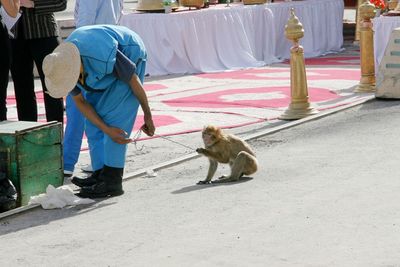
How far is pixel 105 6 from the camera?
10.1m

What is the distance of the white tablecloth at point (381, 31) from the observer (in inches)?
573

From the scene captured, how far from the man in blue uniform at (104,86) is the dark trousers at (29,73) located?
4.36ft

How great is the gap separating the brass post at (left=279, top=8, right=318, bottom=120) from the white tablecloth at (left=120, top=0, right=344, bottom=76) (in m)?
4.86

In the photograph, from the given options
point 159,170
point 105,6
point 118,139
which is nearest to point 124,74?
point 118,139

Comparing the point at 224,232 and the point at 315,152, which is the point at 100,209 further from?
the point at 315,152

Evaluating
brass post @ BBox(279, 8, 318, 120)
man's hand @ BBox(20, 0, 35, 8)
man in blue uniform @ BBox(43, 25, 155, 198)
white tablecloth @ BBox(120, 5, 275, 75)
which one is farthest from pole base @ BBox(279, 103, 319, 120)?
white tablecloth @ BBox(120, 5, 275, 75)

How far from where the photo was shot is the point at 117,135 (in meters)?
7.99

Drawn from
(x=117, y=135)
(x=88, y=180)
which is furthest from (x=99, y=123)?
(x=88, y=180)

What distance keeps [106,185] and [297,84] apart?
4445 mm

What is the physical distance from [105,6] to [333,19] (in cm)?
1072

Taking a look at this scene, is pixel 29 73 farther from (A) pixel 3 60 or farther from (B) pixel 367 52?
(B) pixel 367 52

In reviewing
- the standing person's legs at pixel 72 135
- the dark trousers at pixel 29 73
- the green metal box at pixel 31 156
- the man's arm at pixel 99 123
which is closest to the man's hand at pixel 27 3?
the dark trousers at pixel 29 73

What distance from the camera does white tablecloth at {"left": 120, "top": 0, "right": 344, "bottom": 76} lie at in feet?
55.5

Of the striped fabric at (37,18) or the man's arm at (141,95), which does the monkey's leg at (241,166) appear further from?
the striped fabric at (37,18)
